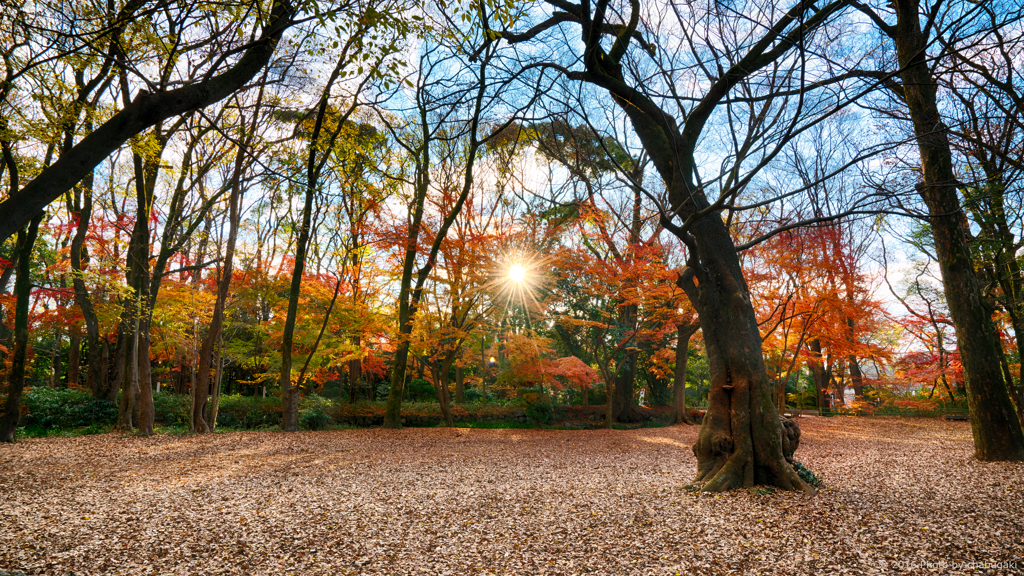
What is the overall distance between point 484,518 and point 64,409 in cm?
1229

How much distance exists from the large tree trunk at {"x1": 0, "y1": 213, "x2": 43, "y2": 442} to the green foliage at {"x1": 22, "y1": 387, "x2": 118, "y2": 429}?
11.4ft

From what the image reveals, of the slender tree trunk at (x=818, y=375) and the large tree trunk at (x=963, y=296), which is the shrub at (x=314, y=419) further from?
the slender tree trunk at (x=818, y=375)

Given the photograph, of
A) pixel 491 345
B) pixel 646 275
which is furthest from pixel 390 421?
pixel 646 275

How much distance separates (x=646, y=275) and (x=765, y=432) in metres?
6.26

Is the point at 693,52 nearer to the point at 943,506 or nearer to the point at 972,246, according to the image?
the point at 943,506

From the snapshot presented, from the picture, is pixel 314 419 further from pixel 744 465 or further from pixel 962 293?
pixel 962 293

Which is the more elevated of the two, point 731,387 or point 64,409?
point 731,387

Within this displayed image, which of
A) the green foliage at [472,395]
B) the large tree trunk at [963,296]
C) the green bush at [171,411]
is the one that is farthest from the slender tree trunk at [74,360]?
the large tree trunk at [963,296]

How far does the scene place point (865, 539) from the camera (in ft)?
9.61

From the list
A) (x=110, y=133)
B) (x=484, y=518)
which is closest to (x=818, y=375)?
(x=484, y=518)

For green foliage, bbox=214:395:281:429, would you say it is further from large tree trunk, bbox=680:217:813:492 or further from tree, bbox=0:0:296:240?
large tree trunk, bbox=680:217:813:492

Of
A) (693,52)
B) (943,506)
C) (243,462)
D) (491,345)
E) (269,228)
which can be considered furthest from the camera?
(269,228)

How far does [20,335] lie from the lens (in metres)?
7.20

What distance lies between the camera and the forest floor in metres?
2.69
